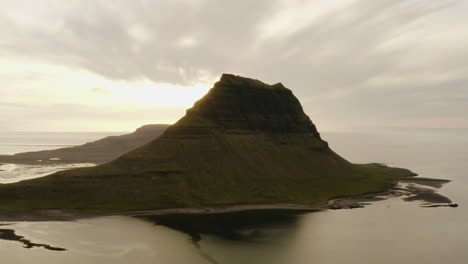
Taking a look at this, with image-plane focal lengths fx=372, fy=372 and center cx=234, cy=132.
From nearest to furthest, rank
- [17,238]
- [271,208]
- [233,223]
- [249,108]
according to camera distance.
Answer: [17,238] → [233,223] → [271,208] → [249,108]

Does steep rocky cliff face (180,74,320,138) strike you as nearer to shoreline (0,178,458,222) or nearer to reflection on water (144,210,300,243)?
shoreline (0,178,458,222)

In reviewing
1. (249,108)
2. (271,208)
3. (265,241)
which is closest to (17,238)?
(265,241)

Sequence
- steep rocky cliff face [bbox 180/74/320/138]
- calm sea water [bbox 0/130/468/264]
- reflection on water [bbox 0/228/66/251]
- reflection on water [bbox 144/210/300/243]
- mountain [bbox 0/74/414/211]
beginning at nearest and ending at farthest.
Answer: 1. calm sea water [bbox 0/130/468/264]
2. reflection on water [bbox 0/228/66/251]
3. reflection on water [bbox 144/210/300/243]
4. mountain [bbox 0/74/414/211]
5. steep rocky cliff face [bbox 180/74/320/138]

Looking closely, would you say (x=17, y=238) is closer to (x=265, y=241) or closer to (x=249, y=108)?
(x=265, y=241)

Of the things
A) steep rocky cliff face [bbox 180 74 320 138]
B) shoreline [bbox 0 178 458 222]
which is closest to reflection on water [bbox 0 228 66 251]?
shoreline [bbox 0 178 458 222]

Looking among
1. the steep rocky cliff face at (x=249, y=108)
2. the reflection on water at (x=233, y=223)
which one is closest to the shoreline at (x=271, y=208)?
the reflection on water at (x=233, y=223)

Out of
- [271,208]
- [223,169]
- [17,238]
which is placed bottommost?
[17,238]
